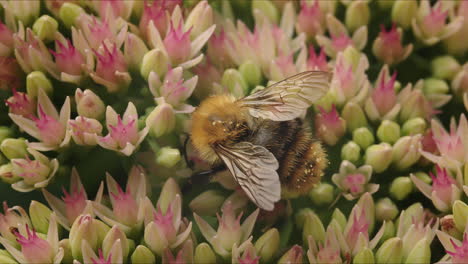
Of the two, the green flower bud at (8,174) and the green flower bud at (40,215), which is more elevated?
the green flower bud at (8,174)

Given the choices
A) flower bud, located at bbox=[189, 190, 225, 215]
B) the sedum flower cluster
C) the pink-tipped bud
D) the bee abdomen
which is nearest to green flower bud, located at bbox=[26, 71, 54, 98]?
the sedum flower cluster

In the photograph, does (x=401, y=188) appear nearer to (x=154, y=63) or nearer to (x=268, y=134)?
(x=268, y=134)

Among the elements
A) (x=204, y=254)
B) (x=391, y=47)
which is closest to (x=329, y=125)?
(x=391, y=47)

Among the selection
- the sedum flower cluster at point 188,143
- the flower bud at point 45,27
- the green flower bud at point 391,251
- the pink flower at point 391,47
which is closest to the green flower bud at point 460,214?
the sedum flower cluster at point 188,143

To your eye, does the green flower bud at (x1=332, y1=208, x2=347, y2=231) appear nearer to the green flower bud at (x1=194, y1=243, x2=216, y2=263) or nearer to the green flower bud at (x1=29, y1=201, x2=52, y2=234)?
the green flower bud at (x1=194, y1=243, x2=216, y2=263)

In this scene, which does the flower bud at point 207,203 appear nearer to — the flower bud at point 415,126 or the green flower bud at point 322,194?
the green flower bud at point 322,194

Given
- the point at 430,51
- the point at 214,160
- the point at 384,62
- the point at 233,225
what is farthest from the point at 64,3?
the point at 430,51
